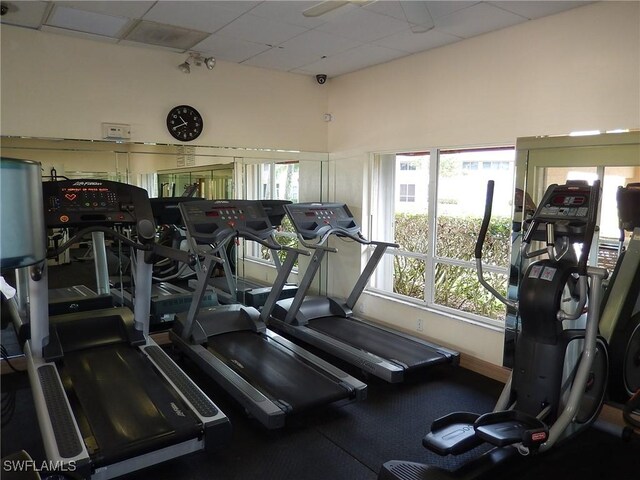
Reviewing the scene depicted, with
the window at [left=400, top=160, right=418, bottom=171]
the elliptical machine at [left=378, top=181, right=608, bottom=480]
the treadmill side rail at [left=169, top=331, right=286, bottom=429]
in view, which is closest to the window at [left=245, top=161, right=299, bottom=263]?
the window at [left=400, top=160, right=418, bottom=171]

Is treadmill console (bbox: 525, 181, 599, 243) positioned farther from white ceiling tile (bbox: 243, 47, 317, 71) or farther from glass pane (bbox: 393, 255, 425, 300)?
white ceiling tile (bbox: 243, 47, 317, 71)

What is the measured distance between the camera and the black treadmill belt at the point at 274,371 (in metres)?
3.41

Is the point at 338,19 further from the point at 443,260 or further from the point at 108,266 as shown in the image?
the point at 108,266

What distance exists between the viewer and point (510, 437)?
97.9 inches

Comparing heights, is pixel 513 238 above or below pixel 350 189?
below

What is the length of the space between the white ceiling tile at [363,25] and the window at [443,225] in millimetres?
1301

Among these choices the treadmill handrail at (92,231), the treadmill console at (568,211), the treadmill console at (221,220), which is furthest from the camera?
the treadmill console at (221,220)

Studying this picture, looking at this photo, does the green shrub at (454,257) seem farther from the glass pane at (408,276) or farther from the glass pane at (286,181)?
the glass pane at (286,181)

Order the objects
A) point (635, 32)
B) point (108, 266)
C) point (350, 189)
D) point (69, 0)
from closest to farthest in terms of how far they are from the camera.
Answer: point (635, 32) → point (69, 0) → point (108, 266) → point (350, 189)

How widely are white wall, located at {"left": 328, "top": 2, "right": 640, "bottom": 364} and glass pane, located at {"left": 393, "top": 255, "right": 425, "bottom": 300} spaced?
35 cm

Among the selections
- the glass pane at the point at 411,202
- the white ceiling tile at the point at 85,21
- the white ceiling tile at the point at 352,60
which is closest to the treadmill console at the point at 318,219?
the glass pane at the point at 411,202

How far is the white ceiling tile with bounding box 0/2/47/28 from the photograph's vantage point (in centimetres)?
361

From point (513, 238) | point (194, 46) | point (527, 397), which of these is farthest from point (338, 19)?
point (527, 397)

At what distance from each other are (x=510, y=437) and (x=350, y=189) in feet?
12.4
